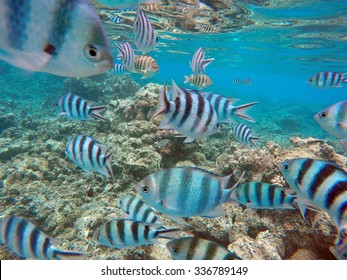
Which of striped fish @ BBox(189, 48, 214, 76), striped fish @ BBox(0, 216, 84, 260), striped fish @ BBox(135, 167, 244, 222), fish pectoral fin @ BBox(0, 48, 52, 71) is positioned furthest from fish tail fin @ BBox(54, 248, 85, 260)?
striped fish @ BBox(189, 48, 214, 76)

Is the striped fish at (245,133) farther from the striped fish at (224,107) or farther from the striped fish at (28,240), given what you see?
the striped fish at (28,240)

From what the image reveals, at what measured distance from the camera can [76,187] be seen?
6355mm

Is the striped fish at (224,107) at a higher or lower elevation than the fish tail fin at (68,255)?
higher

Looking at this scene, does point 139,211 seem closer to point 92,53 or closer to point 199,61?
point 92,53

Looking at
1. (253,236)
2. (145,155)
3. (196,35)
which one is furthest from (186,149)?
(196,35)

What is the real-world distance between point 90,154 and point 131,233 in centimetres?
147

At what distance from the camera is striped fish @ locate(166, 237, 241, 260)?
Answer: 8.07ft

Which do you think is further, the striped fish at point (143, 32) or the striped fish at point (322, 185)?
the striped fish at point (143, 32)

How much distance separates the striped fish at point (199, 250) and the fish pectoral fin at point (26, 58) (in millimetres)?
2215

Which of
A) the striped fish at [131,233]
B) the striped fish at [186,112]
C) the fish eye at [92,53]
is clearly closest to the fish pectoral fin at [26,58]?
the fish eye at [92,53]

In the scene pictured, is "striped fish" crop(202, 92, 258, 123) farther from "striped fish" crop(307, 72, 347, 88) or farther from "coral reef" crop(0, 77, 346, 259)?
"striped fish" crop(307, 72, 347, 88)

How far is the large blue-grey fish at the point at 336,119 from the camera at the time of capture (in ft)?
11.2

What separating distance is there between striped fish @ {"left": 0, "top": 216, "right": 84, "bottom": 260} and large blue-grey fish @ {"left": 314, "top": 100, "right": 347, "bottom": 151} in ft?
13.0
